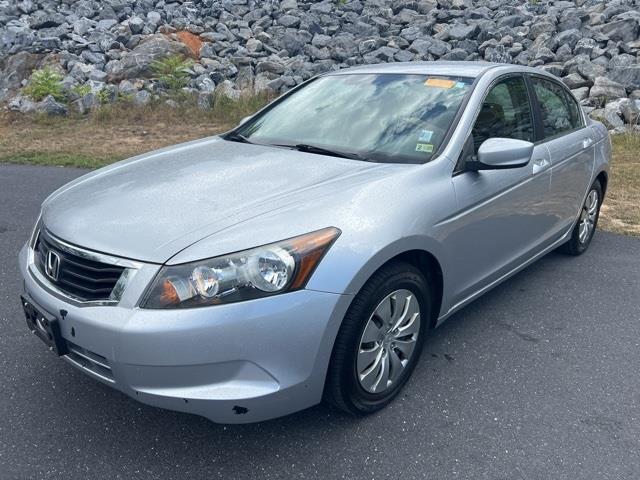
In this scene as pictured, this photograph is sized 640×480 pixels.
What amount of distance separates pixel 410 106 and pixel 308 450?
202cm

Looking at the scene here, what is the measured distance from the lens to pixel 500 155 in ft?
10.6

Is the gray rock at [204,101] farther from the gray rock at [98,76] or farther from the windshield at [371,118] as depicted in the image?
the windshield at [371,118]

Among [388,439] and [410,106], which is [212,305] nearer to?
[388,439]

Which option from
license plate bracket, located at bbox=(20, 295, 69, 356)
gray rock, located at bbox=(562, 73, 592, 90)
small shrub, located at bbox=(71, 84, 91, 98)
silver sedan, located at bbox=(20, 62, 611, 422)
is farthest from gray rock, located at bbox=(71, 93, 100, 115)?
license plate bracket, located at bbox=(20, 295, 69, 356)

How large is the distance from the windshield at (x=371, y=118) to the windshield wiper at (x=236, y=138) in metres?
0.02

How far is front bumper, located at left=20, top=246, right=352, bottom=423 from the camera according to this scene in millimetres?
2359

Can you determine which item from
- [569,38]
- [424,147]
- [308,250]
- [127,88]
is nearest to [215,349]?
[308,250]

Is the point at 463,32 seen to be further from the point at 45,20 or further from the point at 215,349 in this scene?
the point at 215,349

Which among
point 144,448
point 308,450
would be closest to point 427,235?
point 308,450

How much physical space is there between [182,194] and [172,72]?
33.2ft

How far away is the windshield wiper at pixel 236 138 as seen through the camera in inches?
158

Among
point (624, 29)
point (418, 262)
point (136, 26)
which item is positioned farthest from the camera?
point (136, 26)

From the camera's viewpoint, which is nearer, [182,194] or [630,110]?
[182,194]

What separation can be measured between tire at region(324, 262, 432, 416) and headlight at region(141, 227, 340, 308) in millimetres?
344
